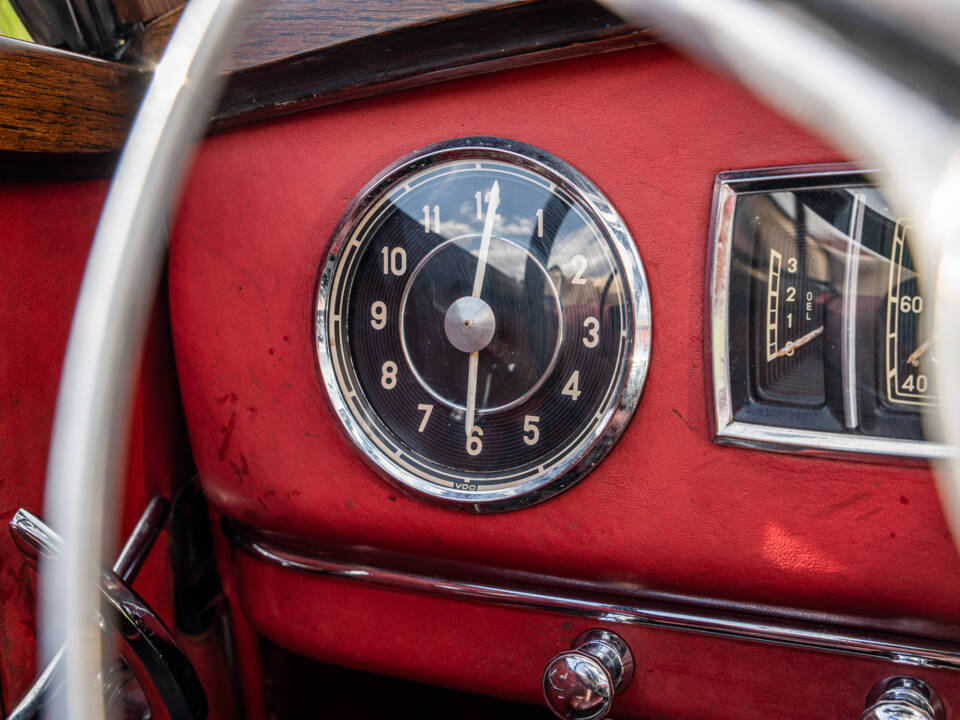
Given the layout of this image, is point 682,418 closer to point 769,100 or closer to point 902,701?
point 902,701

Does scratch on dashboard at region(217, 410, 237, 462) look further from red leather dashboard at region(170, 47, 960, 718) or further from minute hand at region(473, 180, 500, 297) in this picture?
minute hand at region(473, 180, 500, 297)

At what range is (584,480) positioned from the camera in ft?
2.87

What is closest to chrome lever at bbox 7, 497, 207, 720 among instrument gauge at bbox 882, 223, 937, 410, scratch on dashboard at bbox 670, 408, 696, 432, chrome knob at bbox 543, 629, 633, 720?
chrome knob at bbox 543, 629, 633, 720

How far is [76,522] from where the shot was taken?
480 millimetres

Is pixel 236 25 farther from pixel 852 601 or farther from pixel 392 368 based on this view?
pixel 852 601

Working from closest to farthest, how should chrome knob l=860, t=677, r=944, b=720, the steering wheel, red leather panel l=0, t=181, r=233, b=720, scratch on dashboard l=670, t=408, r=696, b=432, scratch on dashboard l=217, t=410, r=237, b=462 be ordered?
1. the steering wheel
2. chrome knob l=860, t=677, r=944, b=720
3. scratch on dashboard l=670, t=408, r=696, b=432
4. red leather panel l=0, t=181, r=233, b=720
5. scratch on dashboard l=217, t=410, r=237, b=462

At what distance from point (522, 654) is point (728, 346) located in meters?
0.51

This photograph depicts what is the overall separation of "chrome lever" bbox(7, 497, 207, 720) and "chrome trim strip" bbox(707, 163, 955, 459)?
2.22ft

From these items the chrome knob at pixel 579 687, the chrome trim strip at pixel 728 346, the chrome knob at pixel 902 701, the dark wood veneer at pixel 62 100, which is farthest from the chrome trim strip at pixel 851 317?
the dark wood veneer at pixel 62 100

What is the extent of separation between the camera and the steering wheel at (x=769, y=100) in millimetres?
297

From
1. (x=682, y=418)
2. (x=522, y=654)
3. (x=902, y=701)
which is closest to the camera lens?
(x=902, y=701)

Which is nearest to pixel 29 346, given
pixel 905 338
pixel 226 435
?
pixel 226 435

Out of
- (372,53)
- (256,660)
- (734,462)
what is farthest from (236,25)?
(256,660)

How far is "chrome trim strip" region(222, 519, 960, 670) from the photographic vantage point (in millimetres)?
778
